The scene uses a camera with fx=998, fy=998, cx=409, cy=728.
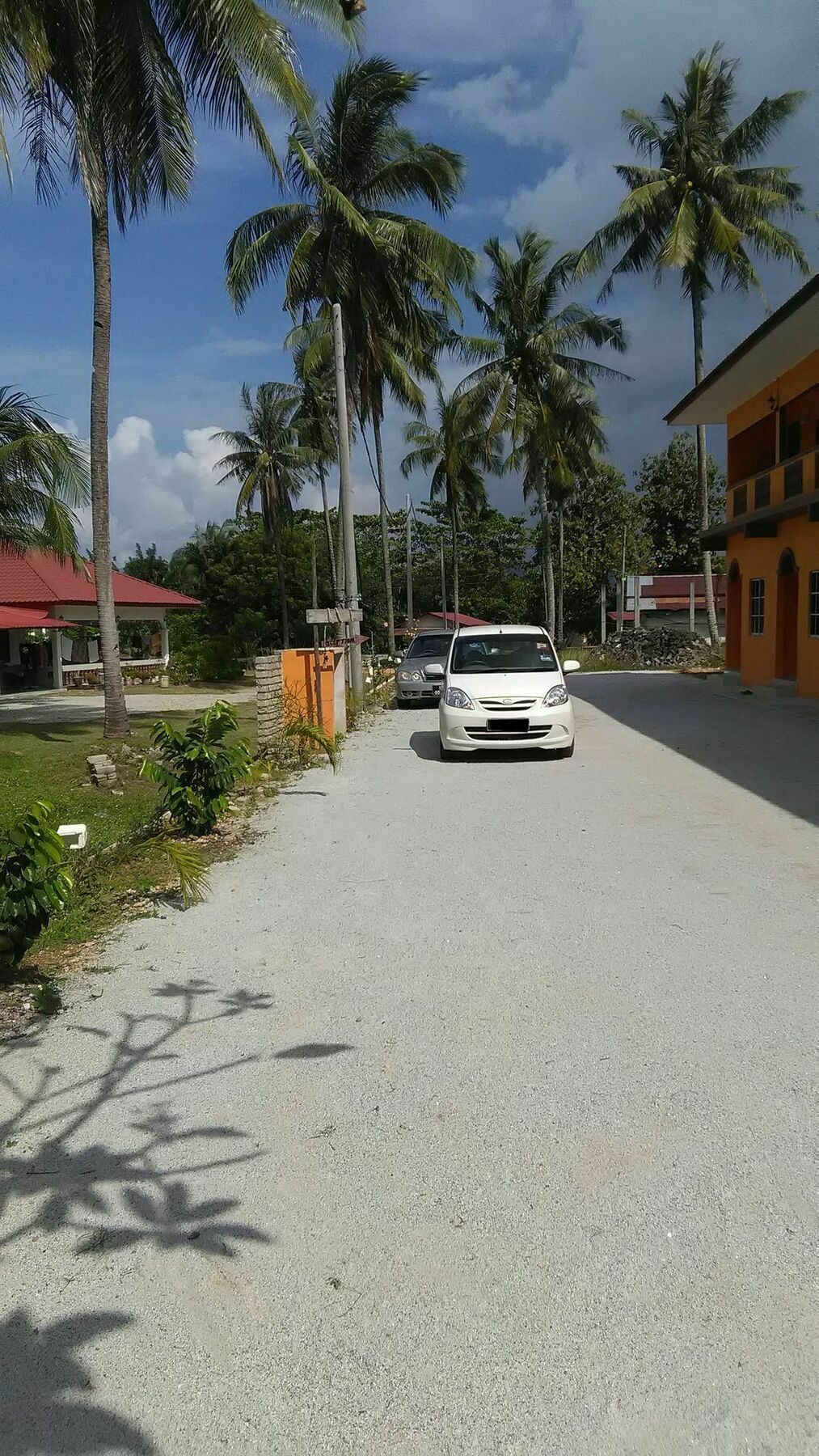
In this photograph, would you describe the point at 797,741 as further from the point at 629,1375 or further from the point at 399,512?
the point at 399,512

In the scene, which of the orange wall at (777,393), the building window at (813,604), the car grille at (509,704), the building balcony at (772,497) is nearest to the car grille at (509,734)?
the car grille at (509,704)

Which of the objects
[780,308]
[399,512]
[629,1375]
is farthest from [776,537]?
[399,512]

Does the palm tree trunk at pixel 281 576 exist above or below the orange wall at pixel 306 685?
above

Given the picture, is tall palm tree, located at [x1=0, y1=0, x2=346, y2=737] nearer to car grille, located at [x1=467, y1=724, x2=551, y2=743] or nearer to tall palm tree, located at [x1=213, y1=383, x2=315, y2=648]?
car grille, located at [x1=467, y1=724, x2=551, y2=743]

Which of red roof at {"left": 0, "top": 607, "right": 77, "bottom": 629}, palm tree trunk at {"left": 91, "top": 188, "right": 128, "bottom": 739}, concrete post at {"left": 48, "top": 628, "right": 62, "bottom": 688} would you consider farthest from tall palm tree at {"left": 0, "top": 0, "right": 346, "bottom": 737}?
concrete post at {"left": 48, "top": 628, "right": 62, "bottom": 688}

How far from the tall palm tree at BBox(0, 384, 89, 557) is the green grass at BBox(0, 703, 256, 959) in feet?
11.5

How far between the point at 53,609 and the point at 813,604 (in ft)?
79.7

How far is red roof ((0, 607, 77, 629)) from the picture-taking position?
28.5m

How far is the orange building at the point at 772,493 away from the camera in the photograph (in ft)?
53.7

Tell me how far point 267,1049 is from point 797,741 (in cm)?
1010

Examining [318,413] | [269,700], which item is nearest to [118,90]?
[269,700]

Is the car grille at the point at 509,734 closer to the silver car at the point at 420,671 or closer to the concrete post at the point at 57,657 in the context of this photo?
the silver car at the point at 420,671

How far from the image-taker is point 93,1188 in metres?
2.91

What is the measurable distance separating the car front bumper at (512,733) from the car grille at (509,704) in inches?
2.6
